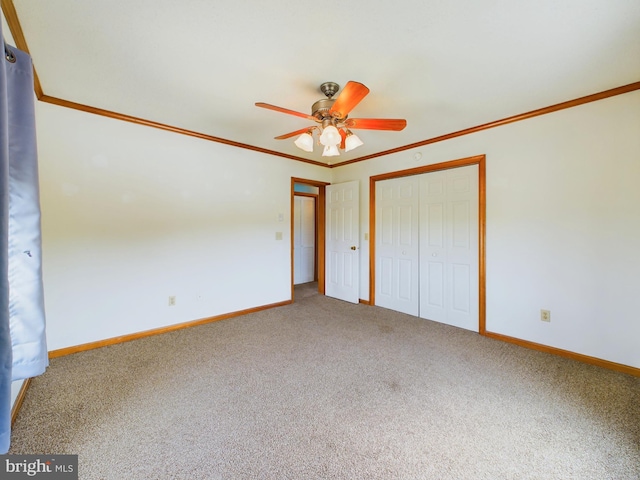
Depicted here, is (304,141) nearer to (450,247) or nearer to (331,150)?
(331,150)

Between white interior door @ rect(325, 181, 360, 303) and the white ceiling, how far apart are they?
5.98 ft

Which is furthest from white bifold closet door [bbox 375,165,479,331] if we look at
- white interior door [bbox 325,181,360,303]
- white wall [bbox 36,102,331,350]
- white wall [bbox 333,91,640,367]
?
white wall [bbox 36,102,331,350]

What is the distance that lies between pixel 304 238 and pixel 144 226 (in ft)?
10.6

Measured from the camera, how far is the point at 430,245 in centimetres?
347

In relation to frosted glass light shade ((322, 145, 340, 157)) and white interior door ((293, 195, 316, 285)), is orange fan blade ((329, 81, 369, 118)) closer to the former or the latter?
frosted glass light shade ((322, 145, 340, 157))

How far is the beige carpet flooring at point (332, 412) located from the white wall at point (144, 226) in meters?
0.49

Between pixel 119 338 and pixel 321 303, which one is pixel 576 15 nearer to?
pixel 321 303

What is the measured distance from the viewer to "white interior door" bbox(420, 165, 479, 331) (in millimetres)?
3111

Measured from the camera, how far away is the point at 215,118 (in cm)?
280

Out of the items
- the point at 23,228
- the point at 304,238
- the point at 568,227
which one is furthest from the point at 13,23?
the point at 304,238

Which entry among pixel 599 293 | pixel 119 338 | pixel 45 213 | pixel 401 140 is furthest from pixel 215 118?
pixel 599 293

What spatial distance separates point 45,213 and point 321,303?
10.8ft

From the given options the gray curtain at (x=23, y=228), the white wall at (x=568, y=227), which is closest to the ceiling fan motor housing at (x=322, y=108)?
the gray curtain at (x=23, y=228)

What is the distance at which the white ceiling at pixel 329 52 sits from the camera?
56.8 inches
